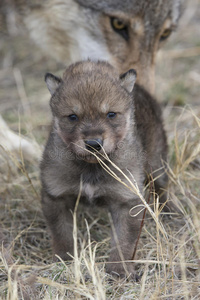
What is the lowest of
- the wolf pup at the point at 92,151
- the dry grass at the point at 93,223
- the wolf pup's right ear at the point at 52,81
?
the dry grass at the point at 93,223

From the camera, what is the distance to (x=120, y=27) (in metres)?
5.18

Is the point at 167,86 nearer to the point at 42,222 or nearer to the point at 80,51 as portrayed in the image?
the point at 80,51

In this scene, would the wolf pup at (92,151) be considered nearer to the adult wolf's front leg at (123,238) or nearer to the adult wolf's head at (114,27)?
the adult wolf's front leg at (123,238)

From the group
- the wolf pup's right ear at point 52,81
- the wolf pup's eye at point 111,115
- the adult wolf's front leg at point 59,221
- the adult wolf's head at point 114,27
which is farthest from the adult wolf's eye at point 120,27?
the adult wolf's front leg at point 59,221

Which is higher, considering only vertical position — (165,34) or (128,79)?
(128,79)

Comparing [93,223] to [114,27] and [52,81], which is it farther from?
[114,27]

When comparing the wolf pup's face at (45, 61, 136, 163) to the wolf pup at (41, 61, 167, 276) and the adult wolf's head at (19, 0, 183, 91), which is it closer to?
the wolf pup at (41, 61, 167, 276)

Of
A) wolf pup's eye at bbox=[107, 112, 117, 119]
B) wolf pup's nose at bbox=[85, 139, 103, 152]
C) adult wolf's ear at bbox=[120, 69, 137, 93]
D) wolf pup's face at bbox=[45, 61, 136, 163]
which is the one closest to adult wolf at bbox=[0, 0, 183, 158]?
adult wolf's ear at bbox=[120, 69, 137, 93]

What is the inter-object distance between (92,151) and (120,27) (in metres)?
2.65

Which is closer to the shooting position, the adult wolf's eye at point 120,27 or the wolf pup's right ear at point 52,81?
the wolf pup's right ear at point 52,81

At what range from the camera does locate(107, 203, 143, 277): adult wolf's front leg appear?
337 centimetres

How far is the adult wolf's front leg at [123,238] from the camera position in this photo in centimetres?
337

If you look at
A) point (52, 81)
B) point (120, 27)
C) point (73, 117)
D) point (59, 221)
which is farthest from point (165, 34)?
point (59, 221)

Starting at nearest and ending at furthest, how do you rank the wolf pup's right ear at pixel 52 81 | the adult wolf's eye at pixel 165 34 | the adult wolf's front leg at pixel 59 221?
the wolf pup's right ear at pixel 52 81
the adult wolf's front leg at pixel 59 221
the adult wolf's eye at pixel 165 34
